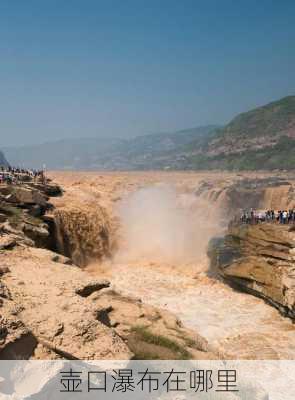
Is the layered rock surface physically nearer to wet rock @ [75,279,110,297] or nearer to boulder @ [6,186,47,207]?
wet rock @ [75,279,110,297]

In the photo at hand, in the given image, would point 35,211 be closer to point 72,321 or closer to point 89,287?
point 89,287

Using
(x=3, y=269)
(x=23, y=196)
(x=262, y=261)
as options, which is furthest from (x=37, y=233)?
(x=3, y=269)

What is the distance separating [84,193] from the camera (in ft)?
108

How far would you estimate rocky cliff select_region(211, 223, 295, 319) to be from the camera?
1737cm

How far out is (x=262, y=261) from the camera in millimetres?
19125

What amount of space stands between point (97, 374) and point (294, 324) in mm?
12641

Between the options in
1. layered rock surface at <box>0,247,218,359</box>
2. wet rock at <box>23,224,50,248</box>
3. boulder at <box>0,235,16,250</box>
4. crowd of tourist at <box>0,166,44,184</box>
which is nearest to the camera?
layered rock surface at <box>0,247,218,359</box>

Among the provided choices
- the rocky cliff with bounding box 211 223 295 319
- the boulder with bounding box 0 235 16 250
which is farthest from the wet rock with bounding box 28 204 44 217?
the boulder with bounding box 0 235 16 250

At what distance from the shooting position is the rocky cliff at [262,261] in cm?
1737

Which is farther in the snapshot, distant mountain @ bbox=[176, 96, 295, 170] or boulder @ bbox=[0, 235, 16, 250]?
distant mountain @ bbox=[176, 96, 295, 170]

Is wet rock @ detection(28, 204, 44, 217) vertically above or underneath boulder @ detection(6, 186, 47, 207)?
underneath

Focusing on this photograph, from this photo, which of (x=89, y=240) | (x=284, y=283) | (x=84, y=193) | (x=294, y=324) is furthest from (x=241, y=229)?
(x=84, y=193)

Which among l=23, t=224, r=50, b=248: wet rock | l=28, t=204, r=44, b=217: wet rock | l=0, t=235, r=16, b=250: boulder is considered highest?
l=0, t=235, r=16, b=250: boulder

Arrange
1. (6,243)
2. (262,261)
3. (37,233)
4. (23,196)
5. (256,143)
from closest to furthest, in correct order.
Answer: (6,243) < (262,261) < (37,233) < (23,196) < (256,143)
